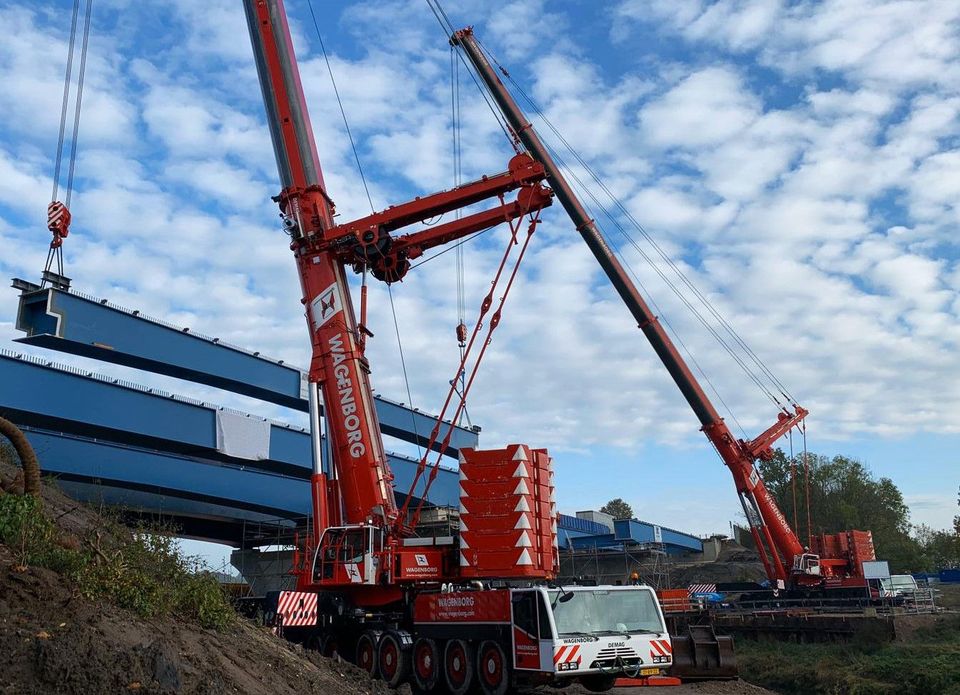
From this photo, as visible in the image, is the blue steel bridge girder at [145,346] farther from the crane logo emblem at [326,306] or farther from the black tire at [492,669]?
the black tire at [492,669]

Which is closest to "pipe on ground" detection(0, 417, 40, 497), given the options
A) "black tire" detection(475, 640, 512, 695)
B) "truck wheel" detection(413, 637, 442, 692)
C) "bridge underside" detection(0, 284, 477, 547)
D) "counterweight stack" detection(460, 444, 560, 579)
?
"counterweight stack" detection(460, 444, 560, 579)

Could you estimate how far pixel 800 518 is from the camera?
187 feet

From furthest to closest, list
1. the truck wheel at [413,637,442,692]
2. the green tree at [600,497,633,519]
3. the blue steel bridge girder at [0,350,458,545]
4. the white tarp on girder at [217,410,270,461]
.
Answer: the green tree at [600,497,633,519], the white tarp on girder at [217,410,270,461], the blue steel bridge girder at [0,350,458,545], the truck wheel at [413,637,442,692]

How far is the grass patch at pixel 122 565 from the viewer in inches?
297

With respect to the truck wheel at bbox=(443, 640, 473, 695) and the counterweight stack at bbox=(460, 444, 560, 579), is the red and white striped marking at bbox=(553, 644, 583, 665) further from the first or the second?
the truck wheel at bbox=(443, 640, 473, 695)

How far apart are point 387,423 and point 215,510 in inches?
286

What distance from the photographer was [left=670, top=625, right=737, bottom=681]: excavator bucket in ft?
48.2

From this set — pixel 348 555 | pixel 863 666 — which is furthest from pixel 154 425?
pixel 863 666

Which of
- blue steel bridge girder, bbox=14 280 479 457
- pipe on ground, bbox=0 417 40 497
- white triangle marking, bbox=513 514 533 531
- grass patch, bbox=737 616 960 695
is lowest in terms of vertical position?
grass patch, bbox=737 616 960 695

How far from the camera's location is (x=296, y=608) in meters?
15.9

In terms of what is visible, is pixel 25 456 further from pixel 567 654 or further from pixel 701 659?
pixel 701 659

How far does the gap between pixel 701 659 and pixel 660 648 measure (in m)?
3.27

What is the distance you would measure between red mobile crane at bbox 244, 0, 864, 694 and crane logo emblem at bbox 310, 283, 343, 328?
3 cm

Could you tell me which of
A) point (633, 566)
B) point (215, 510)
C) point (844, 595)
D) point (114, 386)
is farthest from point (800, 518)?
point (114, 386)
